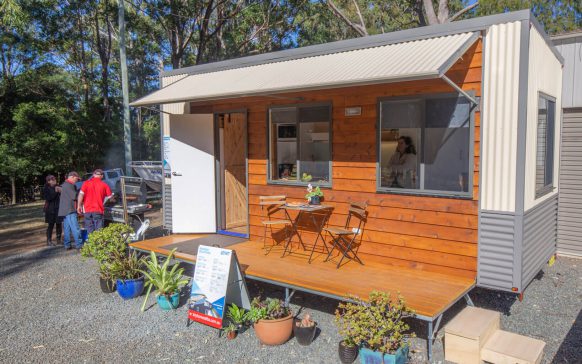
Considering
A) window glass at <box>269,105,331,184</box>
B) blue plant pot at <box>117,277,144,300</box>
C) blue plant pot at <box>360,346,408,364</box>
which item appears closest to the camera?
blue plant pot at <box>360,346,408,364</box>

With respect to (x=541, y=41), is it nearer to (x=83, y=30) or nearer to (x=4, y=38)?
(x=4, y=38)

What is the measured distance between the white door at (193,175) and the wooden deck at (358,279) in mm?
1383

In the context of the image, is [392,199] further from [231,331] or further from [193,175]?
[193,175]

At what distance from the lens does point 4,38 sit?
1662 centimetres

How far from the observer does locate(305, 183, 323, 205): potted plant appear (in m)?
5.84

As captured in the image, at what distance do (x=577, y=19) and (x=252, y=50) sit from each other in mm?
13594

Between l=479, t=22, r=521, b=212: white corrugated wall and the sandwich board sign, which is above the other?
l=479, t=22, r=521, b=212: white corrugated wall

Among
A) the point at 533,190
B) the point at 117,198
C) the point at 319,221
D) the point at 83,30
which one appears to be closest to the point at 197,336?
the point at 319,221

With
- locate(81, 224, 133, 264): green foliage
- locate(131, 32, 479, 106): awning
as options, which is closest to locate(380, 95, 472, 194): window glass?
locate(131, 32, 479, 106): awning

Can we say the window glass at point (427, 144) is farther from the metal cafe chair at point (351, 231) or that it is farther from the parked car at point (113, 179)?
the parked car at point (113, 179)

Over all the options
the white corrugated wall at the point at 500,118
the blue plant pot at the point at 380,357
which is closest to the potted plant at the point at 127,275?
the blue plant pot at the point at 380,357

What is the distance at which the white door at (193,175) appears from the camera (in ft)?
24.0

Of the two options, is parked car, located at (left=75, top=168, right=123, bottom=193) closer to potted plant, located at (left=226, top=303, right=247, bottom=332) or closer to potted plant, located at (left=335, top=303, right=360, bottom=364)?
potted plant, located at (left=226, top=303, right=247, bottom=332)

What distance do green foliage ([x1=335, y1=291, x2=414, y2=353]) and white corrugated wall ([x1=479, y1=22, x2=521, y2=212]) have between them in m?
1.64
